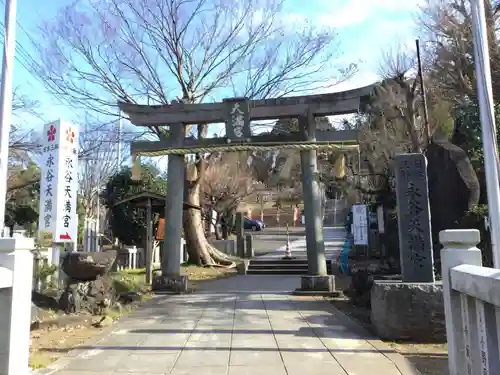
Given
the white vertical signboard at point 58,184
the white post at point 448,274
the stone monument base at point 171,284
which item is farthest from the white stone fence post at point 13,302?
the stone monument base at point 171,284

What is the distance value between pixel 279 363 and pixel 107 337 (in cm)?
311

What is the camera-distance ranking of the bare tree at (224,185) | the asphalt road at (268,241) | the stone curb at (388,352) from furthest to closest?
the asphalt road at (268,241)
the bare tree at (224,185)
the stone curb at (388,352)

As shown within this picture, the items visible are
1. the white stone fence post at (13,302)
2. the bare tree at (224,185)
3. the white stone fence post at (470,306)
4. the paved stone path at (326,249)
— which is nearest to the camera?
the white stone fence post at (470,306)

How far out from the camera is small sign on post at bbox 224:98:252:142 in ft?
41.4

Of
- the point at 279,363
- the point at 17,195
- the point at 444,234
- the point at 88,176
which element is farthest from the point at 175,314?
the point at 88,176

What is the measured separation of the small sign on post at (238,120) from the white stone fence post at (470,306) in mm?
8269

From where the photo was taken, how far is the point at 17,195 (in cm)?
2512

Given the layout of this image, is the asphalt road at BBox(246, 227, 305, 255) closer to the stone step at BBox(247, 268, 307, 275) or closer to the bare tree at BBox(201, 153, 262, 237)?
the bare tree at BBox(201, 153, 262, 237)

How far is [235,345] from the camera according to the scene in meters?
6.82

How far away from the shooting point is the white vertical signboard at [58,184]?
35.0ft

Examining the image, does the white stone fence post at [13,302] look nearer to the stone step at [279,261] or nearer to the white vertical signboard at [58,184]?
the white vertical signboard at [58,184]

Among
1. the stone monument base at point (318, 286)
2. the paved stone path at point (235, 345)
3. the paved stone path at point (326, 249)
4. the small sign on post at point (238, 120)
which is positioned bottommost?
the paved stone path at point (235, 345)

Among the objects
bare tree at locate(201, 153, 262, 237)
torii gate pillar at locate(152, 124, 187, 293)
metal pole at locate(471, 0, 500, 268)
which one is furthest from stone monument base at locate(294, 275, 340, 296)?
bare tree at locate(201, 153, 262, 237)

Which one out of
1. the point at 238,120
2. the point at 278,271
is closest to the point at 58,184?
the point at 238,120
